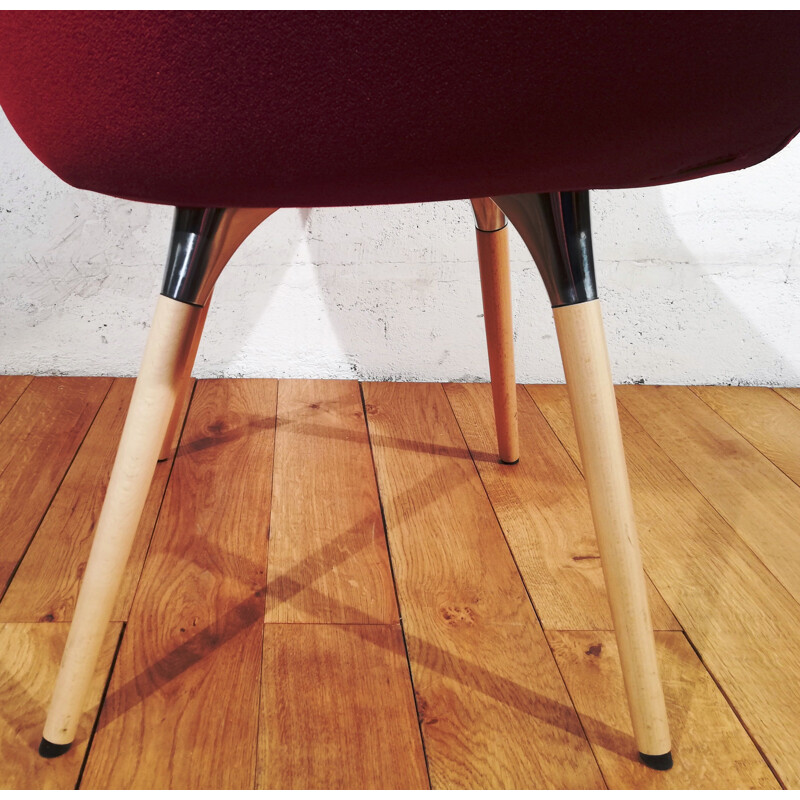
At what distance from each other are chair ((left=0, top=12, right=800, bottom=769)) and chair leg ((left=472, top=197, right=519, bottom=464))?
33 centimetres

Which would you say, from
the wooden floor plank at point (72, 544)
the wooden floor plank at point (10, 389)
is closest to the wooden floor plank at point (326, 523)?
the wooden floor plank at point (72, 544)

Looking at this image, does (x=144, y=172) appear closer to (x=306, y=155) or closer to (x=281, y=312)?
(x=306, y=155)

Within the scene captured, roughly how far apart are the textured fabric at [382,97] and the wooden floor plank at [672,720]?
364 millimetres

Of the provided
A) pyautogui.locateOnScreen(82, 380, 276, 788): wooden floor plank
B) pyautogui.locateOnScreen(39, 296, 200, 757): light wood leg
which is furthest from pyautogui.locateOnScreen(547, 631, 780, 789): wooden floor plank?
pyautogui.locateOnScreen(39, 296, 200, 757): light wood leg

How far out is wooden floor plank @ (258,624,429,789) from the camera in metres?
0.55

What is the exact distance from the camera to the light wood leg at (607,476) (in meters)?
0.54

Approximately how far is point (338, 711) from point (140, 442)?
233 mm

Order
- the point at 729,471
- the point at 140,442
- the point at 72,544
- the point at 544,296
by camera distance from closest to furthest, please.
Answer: the point at 140,442
the point at 72,544
the point at 729,471
the point at 544,296

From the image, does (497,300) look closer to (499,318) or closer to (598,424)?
(499,318)

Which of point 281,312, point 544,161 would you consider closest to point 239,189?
point 544,161

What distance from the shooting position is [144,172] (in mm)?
486

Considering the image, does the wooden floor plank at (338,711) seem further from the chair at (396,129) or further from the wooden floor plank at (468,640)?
the chair at (396,129)

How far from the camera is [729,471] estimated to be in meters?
1.04

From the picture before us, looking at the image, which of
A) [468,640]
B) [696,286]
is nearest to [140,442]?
[468,640]
